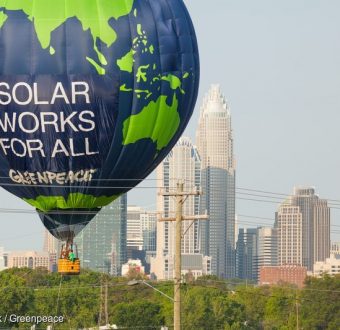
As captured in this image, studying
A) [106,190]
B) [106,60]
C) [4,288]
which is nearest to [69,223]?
[106,190]

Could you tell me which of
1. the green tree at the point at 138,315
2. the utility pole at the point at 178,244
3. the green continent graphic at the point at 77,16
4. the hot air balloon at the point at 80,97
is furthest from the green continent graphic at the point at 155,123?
the green tree at the point at 138,315

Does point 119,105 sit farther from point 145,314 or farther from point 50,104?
point 145,314

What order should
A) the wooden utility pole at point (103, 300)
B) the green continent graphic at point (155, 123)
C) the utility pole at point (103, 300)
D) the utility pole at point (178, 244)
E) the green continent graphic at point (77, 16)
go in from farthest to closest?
the utility pole at point (103, 300)
the wooden utility pole at point (103, 300)
the utility pole at point (178, 244)
the green continent graphic at point (155, 123)
the green continent graphic at point (77, 16)

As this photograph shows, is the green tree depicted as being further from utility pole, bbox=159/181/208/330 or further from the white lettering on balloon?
the white lettering on balloon

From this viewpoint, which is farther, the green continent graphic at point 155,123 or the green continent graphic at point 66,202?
the green continent graphic at point 66,202

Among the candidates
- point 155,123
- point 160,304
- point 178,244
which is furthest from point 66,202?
point 160,304

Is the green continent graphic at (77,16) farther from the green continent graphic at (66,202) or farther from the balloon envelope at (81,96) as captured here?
the green continent graphic at (66,202)

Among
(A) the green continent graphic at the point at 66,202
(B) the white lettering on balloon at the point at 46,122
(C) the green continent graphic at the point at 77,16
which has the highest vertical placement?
(C) the green continent graphic at the point at 77,16
